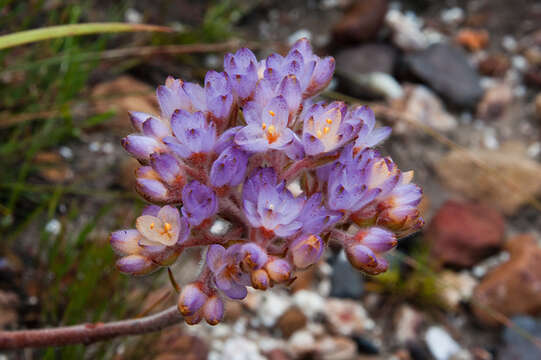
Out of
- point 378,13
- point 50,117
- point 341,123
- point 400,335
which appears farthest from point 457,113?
point 341,123

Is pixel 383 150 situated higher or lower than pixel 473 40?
lower

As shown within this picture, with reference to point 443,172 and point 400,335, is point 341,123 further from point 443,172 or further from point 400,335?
point 443,172

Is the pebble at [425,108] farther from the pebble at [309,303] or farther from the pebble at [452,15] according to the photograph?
the pebble at [309,303]

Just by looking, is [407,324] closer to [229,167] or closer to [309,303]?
[309,303]

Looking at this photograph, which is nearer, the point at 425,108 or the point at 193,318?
the point at 193,318

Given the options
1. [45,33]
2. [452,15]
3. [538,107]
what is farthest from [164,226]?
Result: [452,15]

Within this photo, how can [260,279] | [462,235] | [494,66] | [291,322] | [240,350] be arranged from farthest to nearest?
[494,66] < [462,235] < [291,322] < [240,350] < [260,279]
